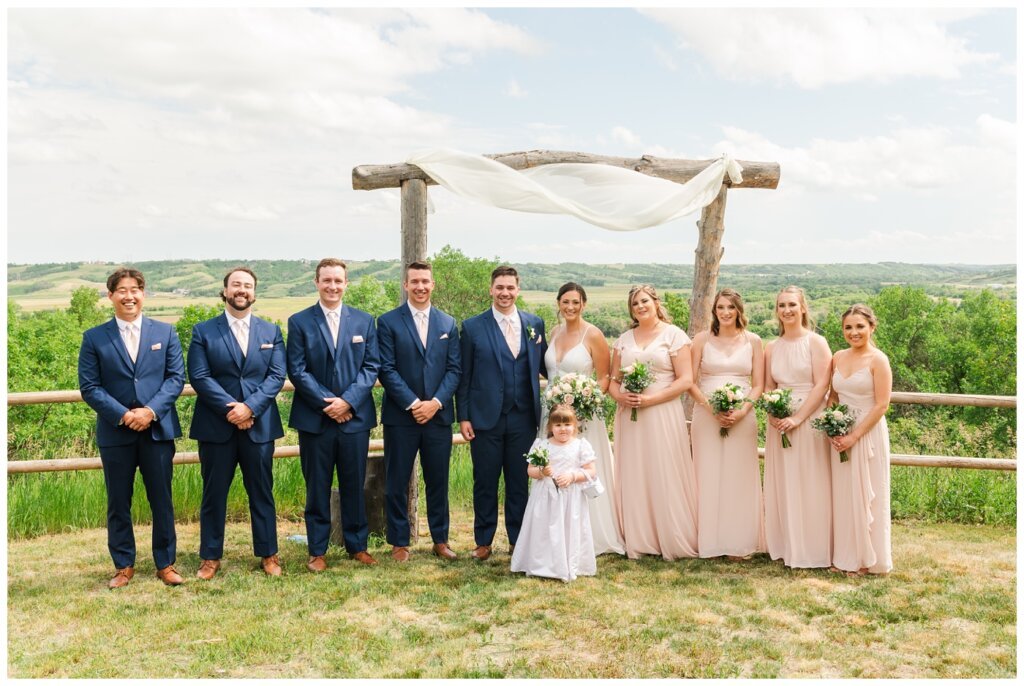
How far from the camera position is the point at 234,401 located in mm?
5785

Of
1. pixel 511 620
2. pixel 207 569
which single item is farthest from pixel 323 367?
pixel 511 620

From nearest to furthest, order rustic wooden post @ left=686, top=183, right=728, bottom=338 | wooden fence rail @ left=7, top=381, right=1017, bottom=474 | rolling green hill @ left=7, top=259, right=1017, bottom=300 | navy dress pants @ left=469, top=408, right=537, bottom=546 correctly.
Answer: navy dress pants @ left=469, top=408, right=537, bottom=546 → rustic wooden post @ left=686, top=183, right=728, bottom=338 → wooden fence rail @ left=7, top=381, right=1017, bottom=474 → rolling green hill @ left=7, top=259, right=1017, bottom=300

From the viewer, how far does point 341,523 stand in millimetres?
6629

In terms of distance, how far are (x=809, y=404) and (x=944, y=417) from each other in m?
25.8

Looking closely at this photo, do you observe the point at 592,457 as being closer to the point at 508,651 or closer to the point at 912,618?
the point at 508,651

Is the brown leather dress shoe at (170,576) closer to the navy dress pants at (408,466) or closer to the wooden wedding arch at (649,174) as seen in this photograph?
the navy dress pants at (408,466)

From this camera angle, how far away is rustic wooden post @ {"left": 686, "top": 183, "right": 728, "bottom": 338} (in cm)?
711

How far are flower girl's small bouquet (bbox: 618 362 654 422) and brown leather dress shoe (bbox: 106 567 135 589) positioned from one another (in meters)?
3.85

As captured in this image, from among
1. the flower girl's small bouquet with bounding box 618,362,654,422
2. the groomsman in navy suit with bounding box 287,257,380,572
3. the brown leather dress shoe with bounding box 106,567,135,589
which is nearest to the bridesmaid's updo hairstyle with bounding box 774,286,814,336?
the flower girl's small bouquet with bounding box 618,362,654,422

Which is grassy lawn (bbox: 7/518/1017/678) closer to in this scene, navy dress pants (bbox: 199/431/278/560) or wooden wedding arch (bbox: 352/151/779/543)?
navy dress pants (bbox: 199/431/278/560)

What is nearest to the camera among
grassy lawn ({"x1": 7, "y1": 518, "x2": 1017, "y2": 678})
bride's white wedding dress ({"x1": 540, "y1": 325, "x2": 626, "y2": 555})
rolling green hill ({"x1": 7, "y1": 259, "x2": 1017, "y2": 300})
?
grassy lawn ({"x1": 7, "y1": 518, "x2": 1017, "y2": 678})

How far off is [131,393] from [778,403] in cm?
453

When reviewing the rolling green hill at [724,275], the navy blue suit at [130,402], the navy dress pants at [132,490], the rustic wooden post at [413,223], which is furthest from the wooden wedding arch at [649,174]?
the rolling green hill at [724,275]

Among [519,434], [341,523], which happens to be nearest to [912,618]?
[519,434]
